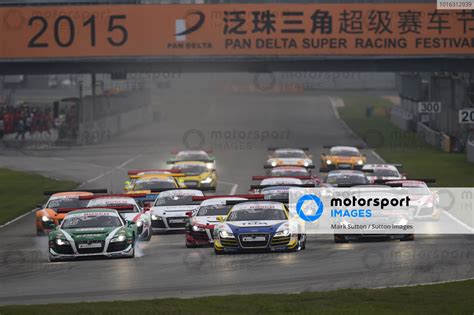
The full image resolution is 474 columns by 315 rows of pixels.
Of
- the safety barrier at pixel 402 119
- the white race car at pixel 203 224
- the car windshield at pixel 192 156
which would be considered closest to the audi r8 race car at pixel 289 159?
the car windshield at pixel 192 156

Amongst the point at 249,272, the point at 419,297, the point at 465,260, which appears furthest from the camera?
the point at 465,260

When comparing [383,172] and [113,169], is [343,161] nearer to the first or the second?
[383,172]

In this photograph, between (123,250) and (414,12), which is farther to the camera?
(414,12)

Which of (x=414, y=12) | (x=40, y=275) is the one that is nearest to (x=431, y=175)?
(x=414, y=12)

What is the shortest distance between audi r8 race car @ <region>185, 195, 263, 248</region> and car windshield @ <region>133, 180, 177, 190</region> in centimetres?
769

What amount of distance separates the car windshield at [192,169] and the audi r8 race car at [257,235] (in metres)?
18.1

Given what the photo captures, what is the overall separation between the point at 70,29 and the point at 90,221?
38582mm

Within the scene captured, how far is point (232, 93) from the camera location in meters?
145

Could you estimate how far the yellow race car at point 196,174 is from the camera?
4322 centimetres

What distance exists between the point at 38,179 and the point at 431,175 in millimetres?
17567

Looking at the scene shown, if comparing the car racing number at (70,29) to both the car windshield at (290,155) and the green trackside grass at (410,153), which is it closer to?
the green trackside grass at (410,153)

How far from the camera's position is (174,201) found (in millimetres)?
32500

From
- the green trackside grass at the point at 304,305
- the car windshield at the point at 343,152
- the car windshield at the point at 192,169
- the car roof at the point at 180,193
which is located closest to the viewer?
the green trackside grass at the point at 304,305

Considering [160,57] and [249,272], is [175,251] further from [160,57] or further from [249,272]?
[160,57]
